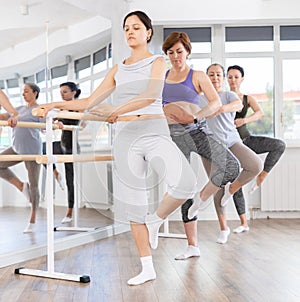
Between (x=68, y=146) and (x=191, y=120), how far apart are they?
3.85 feet

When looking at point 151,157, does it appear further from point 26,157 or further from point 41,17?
point 41,17

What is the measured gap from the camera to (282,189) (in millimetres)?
5387

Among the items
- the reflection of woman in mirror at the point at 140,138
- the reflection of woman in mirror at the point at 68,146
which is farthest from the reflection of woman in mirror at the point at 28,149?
the reflection of woman in mirror at the point at 140,138

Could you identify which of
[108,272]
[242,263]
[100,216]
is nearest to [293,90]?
[100,216]

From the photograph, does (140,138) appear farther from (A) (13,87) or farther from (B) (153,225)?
(A) (13,87)

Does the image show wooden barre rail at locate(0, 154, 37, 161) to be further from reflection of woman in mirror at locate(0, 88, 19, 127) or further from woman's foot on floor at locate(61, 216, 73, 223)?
woman's foot on floor at locate(61, 216, 73, 223)

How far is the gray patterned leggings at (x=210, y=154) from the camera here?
3145 mm

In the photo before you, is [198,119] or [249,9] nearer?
[198,119]

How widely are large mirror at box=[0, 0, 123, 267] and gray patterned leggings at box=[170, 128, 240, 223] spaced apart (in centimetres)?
45

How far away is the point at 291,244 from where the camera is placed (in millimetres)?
3797

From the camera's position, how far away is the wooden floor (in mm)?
2406

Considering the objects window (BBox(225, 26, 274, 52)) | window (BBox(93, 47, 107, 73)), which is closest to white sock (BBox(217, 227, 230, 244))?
window (BBox(93, 47, 107, 73))

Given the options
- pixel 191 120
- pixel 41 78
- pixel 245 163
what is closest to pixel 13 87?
pixel 41 78

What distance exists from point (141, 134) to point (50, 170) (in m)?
0.66
